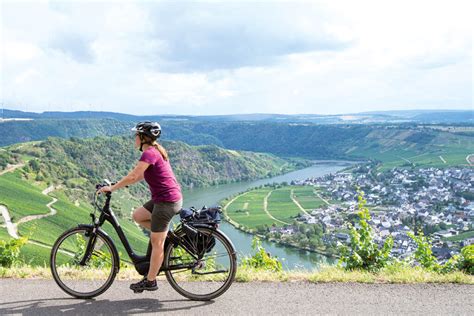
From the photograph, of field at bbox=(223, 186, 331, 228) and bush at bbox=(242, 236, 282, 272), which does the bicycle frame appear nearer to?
bush at bbox=(242, 236, 282, 272)

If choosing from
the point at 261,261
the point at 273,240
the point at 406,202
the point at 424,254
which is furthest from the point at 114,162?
the point at 424,254

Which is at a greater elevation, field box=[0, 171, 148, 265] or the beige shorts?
the beige shorts

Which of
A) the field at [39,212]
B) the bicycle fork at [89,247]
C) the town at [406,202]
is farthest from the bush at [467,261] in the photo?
the field at [39,212]

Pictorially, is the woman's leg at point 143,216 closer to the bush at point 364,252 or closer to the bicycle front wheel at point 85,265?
the bicycle front wheel at point 85,265

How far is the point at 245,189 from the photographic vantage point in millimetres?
136500

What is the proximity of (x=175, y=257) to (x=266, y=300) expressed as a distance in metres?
1.32

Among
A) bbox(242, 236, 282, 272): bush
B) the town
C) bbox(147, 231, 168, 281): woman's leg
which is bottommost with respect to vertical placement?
the town

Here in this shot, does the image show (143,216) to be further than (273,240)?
No

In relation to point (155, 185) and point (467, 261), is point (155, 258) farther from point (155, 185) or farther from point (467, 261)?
point (467, 261)

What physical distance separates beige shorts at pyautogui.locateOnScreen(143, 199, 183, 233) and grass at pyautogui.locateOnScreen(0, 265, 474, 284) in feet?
4.06

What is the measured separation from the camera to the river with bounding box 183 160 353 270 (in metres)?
55.7

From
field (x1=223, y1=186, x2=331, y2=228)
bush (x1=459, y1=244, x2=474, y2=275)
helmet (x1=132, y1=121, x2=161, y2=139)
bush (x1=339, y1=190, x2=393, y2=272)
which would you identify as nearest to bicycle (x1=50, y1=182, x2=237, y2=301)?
helmet (x1=132, y1=121, x2=161, y2=139)

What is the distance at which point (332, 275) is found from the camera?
6.51 metres

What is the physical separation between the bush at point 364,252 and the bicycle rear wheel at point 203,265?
210 centimetres
